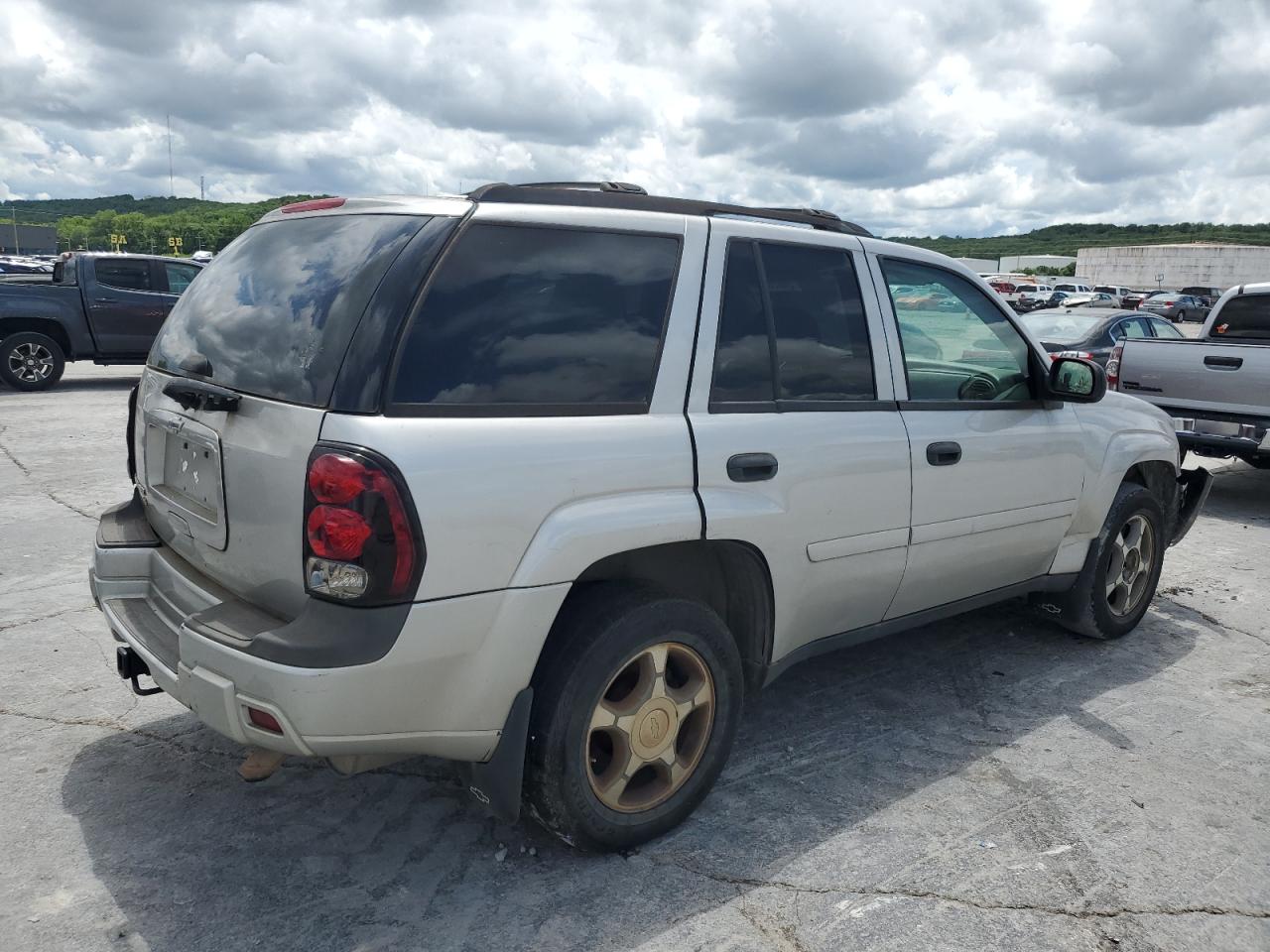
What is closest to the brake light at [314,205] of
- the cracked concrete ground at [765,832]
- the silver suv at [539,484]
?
the silver suv at [539,484]

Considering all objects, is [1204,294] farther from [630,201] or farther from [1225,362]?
[630,201]

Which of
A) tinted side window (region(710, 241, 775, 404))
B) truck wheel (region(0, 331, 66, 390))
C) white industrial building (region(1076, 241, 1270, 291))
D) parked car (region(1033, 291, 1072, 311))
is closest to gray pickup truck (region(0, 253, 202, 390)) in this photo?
truck wheel (region(0, 331, 66, 390))

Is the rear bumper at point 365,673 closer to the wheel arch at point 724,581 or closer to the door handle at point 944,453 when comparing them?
the wheel arch at point 724,581

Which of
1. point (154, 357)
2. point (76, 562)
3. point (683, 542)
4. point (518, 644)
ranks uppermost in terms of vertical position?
point (154, 357)

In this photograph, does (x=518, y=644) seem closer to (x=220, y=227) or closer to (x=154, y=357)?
(x=154, y=357)

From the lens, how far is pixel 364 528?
2348 millimetres

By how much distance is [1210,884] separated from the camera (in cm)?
291

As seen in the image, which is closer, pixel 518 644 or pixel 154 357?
pixel 518 644

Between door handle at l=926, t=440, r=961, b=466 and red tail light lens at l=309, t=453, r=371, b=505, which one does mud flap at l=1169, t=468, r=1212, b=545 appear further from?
red tail light lens at l=309, t=453, r=371, b=505

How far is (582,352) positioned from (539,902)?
1.49m

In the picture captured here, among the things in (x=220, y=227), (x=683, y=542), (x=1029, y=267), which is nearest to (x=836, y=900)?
(x=683, y=542)

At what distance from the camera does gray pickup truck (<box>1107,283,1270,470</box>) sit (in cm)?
775

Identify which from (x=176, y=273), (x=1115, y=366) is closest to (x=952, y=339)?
(x=1115, y=366)

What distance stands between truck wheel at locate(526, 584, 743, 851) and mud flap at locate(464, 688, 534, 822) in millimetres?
69
